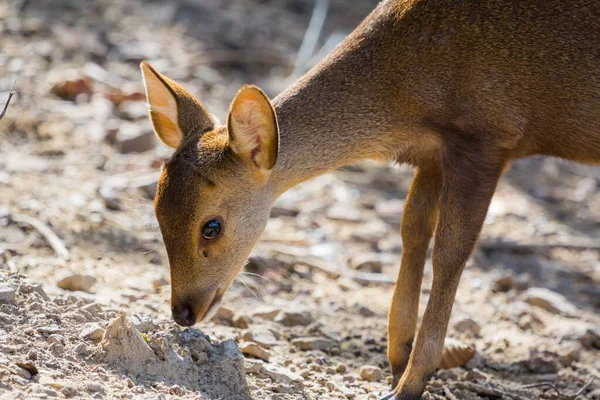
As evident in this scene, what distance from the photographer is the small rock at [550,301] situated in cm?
724

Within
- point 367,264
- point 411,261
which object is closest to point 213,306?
point 411,261

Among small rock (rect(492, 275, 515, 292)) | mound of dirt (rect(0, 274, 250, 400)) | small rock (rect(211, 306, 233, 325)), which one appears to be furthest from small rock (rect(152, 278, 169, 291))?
small rock (rect(492, 275, 515, 292))

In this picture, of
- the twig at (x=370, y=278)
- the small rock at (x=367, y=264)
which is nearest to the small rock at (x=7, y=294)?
the twig at (x=370, y=278)

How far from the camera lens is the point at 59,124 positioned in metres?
8.80

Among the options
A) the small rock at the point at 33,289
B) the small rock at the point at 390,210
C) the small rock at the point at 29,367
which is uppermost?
the small rock at the point at 390,210

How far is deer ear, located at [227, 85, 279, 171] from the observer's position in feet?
16.1

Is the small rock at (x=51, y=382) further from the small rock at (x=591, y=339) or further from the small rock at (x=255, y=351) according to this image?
the small rock at (x=591, y=339)

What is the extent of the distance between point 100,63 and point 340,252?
4.00m

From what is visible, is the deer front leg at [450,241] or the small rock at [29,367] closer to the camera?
the small rock at [29,367]

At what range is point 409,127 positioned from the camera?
5590 mm

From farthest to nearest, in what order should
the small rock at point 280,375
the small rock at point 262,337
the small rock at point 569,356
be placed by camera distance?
1. the small rock at point 569,356
2. the small rock at point 262,337
3. the small rock at point 280,375

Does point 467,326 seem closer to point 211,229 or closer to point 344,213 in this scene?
point 344,213

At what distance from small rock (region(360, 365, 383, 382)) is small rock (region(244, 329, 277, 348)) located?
1.86 feet

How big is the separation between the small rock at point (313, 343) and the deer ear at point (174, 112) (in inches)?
57.0
